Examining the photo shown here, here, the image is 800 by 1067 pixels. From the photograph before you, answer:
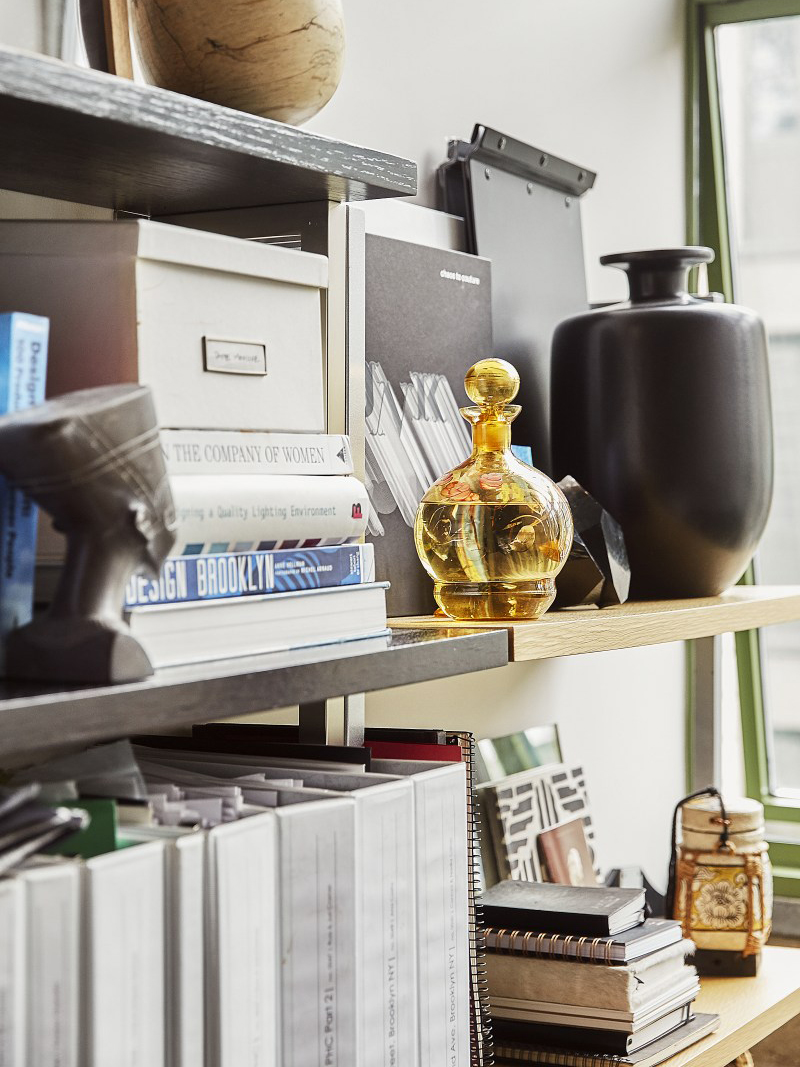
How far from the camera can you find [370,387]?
134cm

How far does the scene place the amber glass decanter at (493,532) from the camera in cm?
121

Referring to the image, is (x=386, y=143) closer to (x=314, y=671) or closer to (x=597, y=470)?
(x=597, y=470)

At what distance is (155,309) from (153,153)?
117mm

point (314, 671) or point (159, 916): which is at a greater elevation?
point (314, 671)

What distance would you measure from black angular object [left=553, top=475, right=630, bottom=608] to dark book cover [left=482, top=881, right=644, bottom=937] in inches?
12.8

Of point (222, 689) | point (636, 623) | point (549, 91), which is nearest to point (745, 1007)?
point (636, 623)

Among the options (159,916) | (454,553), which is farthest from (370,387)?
(159,916)

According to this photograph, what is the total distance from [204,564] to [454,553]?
435 millimetres

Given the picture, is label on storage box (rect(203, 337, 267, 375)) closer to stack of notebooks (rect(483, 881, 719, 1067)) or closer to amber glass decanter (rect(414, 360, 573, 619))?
→ amber glass decanter (rect(414, 360, 573, 619))

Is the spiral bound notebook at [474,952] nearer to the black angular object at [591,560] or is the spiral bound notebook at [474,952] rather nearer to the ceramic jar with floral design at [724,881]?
the black angular object at [591,560]

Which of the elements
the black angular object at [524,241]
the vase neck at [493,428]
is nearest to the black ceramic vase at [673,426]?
the black angular object at [524,241]

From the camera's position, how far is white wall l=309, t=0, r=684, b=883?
1.65 m

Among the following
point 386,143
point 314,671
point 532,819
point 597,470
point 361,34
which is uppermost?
point 361,34

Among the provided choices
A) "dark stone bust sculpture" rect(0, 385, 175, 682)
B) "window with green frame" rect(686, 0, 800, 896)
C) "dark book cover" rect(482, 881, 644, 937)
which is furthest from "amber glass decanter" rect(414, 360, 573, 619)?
"window with green frame" rect(686, 0, 800, 896)
